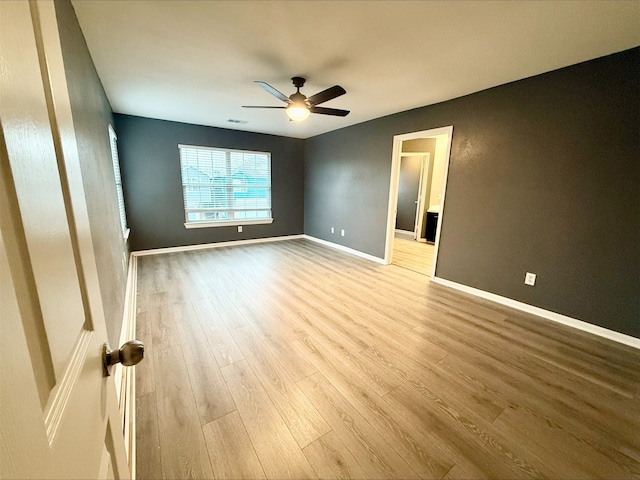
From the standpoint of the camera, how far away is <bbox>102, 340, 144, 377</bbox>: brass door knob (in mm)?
632

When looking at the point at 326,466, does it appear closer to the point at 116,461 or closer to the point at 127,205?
the point at 116,461

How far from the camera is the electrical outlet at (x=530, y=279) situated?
2.66 meters

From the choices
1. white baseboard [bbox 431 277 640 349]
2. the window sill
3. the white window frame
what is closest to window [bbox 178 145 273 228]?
the window sill

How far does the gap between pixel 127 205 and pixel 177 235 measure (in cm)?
92

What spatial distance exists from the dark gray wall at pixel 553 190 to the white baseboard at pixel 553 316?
0.05 meters

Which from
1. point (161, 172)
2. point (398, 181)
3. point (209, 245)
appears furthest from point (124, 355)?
point (209, 245)

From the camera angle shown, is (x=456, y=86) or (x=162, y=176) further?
(x=162, y=176)

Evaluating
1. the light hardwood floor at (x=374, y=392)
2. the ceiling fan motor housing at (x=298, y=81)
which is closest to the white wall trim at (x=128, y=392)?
the light hardwood floor at (x=374, y=392)

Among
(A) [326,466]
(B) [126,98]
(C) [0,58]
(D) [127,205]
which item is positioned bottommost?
(A) [326,466]

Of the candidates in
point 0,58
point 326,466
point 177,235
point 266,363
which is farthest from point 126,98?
point 326,466

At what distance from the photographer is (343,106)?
3.53 metres

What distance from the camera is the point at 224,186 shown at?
516cm

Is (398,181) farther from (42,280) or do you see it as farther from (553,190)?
(42,280)

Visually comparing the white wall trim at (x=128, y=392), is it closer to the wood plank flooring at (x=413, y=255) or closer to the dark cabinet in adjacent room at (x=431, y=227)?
the wood plank flooring at (x=413, y=255)
